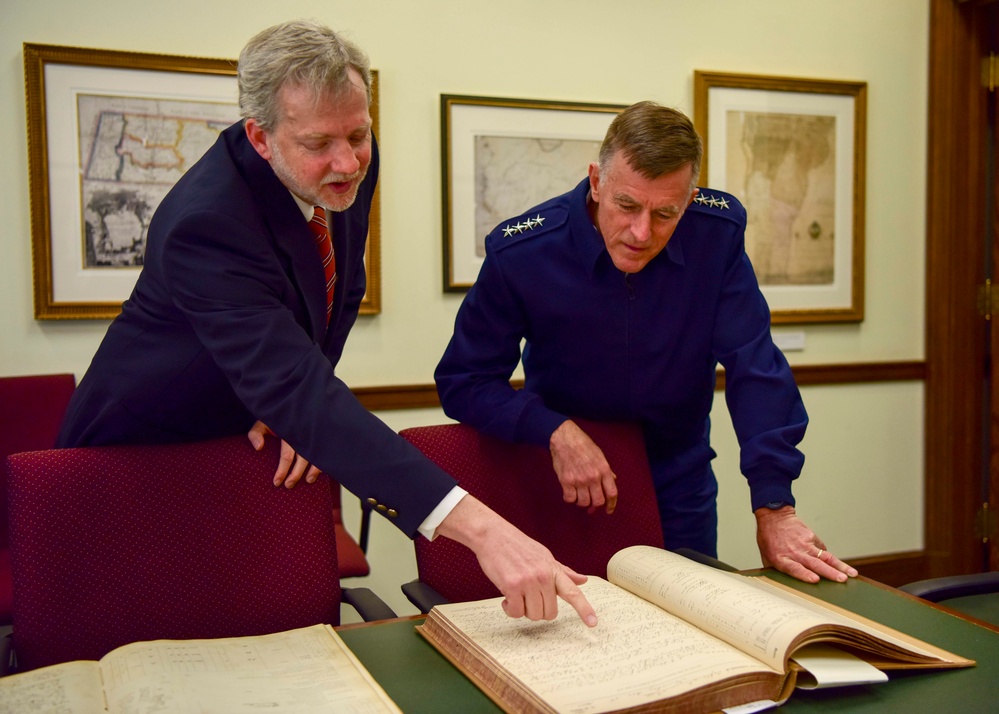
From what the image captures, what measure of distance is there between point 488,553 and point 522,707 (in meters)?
0.25

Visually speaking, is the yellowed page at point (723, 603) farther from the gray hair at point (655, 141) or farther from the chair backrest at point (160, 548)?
the gray hair at point (655, 141)

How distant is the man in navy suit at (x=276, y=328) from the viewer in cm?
128

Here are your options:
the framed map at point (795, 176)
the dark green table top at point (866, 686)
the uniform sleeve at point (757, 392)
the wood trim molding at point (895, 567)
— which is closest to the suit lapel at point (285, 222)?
the dark green table top at point (866, 686)

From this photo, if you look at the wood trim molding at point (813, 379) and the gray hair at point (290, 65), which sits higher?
the gray hair at point (290, 65)

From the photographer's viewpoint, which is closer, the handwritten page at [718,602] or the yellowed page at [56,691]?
the yellowed page at [56,691]

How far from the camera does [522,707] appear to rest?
1.00 m

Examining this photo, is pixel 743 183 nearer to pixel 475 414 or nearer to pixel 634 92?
pixel 634 92

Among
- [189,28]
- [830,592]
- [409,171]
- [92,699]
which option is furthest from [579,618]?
[189,28]

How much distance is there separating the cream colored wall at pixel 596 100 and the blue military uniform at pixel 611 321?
1375 mm

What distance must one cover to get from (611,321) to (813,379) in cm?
219

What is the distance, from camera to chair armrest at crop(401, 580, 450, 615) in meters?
1.53

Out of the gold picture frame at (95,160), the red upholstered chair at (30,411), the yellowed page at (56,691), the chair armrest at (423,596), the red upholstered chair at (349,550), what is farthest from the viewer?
the gold picture frame at (95,160)

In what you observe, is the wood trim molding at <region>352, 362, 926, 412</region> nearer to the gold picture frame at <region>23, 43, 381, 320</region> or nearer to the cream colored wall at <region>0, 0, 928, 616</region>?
the cream colored wall at <region>0, 0, 928, 616</region>

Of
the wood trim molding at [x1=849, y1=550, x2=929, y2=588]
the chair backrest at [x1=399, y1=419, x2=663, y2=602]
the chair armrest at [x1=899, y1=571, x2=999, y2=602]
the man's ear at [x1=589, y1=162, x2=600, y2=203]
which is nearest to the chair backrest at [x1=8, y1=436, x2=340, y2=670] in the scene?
the chair backrest at [x1=399, y1=419, x2=663, y2=602]
